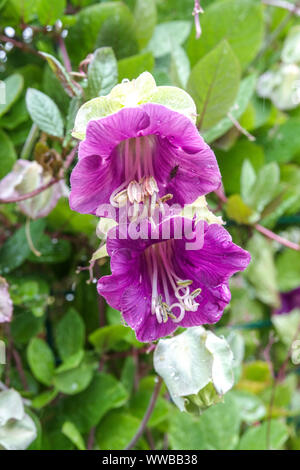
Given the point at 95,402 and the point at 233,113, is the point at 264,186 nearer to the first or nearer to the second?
the point at 233,113

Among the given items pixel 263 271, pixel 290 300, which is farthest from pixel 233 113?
pixel 290 300

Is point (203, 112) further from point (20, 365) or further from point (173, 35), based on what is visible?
point (20, 365)

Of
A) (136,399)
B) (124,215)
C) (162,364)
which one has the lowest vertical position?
(136,399)

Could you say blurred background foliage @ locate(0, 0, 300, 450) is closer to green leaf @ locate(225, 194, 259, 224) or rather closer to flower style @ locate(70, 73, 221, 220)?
green leaf @ locate(225, 194, 259, 224)

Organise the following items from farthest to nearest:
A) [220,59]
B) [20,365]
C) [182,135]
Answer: [20,365] → [220,59] → [182,135]

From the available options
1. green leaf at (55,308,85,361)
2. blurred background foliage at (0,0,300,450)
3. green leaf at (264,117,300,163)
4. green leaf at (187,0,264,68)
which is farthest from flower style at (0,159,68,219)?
green leaf at (264,117,300,163)

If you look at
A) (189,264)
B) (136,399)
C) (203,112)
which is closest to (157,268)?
(189,264)

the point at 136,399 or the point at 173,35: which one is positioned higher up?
the point at 173,35
